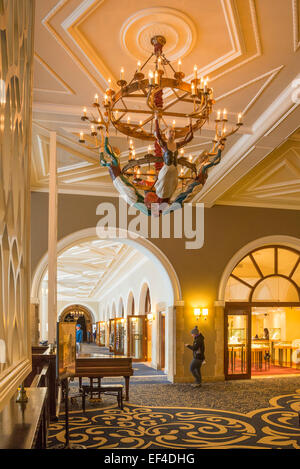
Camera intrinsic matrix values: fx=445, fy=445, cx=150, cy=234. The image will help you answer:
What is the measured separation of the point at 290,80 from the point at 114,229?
6195 mm

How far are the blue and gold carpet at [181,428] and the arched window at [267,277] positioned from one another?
4339 mm

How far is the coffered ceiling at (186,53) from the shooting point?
4922mm

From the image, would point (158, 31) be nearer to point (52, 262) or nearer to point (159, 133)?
point (159, 133)

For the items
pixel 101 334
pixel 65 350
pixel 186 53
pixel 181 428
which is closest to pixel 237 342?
pixel 181 428

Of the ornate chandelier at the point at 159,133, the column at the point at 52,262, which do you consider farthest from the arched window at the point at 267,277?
the ornate chandelier at the point at 159,133

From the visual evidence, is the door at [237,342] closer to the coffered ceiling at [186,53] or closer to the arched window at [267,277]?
the arched window at [267,277]

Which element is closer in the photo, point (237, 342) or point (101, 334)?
point (237, 342)

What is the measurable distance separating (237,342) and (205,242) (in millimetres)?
2925

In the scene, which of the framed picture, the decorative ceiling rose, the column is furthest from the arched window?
the decorative ceiling rose

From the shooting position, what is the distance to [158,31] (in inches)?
207

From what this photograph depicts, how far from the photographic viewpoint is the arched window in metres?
12.6

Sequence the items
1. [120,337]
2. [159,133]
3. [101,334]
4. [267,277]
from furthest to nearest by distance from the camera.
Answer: [101,334]
[120,337]
[267,277]
[159,133]

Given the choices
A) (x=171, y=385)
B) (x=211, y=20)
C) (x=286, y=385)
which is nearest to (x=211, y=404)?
(x=171, y=385)
